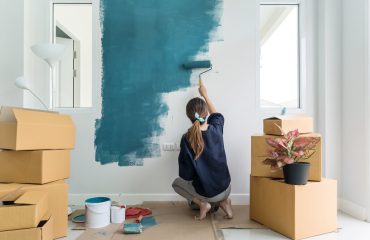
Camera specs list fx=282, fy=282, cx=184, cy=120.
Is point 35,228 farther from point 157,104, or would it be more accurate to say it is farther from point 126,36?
point 126,36

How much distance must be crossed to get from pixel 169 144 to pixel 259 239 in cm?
125

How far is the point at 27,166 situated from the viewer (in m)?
1.95

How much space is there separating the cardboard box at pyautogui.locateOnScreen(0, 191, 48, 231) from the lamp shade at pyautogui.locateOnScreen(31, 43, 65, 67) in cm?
128

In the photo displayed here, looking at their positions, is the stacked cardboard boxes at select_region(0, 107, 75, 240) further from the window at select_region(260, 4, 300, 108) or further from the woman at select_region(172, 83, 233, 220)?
the window at select_region(260, 4, 300, 108)

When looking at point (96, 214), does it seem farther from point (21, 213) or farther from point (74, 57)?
point (74, 57)

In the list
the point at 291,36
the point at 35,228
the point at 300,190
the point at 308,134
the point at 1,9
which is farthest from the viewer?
the point at 291,36

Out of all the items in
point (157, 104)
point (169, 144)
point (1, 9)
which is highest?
point (1, 9)

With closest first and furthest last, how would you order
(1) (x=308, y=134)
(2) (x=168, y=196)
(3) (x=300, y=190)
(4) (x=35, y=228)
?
(4) (x=35, y=228) → (3) (x=300, y=190) → (1) (x=308, y=134) → (2) (x=168, y=196)

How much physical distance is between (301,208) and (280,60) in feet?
5.86

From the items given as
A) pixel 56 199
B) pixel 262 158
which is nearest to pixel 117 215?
pixel 56 199

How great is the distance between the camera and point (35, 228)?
1645 millimetres

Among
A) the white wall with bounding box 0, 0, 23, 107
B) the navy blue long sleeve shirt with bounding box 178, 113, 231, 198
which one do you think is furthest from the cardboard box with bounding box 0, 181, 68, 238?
the white wall with bounding box 0, 0, 23, 107

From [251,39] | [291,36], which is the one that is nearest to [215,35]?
[251,39]

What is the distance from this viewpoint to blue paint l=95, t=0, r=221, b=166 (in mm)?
2830
